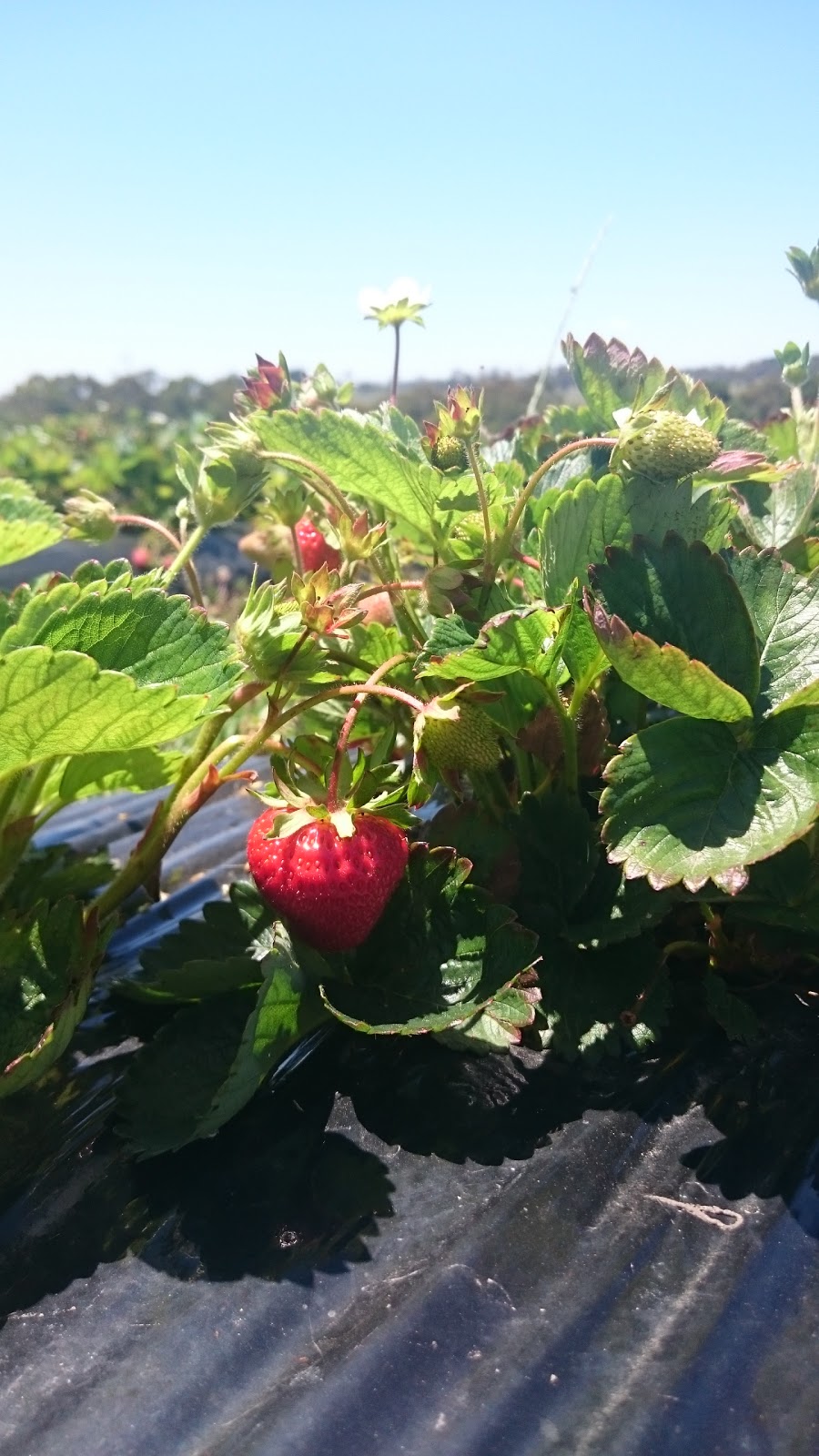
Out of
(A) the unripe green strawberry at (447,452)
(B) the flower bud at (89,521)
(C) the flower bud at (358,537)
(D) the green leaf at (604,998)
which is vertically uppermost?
(A) the unripe green strawberry at (447,452)

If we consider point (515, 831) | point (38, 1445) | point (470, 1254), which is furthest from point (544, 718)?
point (38, 1445)

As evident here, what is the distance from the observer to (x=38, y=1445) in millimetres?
539

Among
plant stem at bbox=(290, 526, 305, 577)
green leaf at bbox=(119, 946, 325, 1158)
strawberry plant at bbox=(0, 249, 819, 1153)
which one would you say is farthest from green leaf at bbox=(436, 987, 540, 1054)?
plant stem at bbox=(290, 526, 305, 577)

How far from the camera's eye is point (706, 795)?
2.31ft

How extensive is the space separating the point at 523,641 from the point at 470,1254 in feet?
1.22

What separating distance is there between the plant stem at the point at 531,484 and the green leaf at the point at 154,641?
0.71 feet

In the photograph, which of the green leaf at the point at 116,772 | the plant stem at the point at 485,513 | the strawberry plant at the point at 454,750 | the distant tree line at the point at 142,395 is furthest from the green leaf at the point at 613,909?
the distant tree line at the point at 142,395

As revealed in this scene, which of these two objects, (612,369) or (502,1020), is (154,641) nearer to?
(502,1020)

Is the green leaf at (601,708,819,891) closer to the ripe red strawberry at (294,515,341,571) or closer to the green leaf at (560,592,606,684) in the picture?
the green leaf at (560,592,606,684)

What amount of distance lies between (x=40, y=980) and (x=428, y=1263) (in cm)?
34

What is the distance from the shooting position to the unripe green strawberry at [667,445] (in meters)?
0.71

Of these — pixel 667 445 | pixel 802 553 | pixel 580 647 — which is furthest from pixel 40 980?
pixel 802 553

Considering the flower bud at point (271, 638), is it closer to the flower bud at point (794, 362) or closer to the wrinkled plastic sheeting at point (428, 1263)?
the wrinkled plastic sheeting at point (428, 1263)

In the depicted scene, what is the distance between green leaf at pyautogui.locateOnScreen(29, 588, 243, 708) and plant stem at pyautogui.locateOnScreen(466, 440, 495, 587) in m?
0.19
